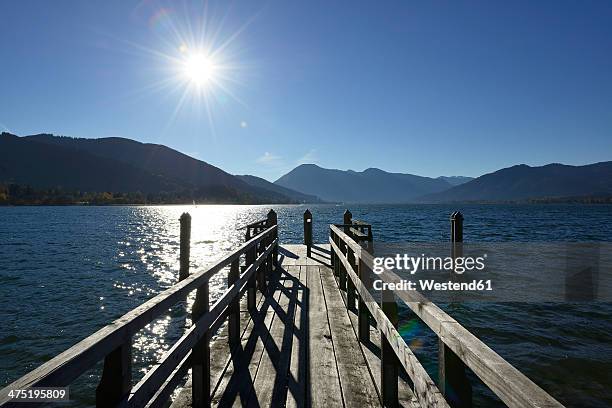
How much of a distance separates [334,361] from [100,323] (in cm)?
887

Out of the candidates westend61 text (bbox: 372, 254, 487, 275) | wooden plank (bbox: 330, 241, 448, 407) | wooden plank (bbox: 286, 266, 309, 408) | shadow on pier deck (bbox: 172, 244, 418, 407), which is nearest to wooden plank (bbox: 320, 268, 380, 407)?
shadow on pier deck (bbox: 172, 244, 418, 407)

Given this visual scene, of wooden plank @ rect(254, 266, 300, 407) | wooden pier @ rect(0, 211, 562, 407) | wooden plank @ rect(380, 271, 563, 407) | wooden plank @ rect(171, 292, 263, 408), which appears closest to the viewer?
wooden plank @ rect(380, 271, 563, 407)

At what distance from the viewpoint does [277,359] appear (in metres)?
4.86

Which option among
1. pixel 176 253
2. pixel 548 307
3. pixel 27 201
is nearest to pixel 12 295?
pixel 176 253

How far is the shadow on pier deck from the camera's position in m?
3.86

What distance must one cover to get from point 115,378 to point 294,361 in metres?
3.08

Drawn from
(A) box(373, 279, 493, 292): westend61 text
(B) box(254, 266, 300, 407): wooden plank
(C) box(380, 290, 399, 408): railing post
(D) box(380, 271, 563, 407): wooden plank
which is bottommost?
(A) box(373, 279, 493, 292): westend61 text

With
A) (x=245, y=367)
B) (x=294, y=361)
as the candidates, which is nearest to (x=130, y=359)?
(x=245, y=367)

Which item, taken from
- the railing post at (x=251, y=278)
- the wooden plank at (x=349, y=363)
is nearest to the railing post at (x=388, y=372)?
the wooden plank at (x=349, y=363)

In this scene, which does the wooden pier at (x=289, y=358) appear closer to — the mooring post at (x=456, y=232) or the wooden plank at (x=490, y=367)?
the wooden plank at (x=490, y=367)

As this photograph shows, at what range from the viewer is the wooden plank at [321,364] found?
12.6ft

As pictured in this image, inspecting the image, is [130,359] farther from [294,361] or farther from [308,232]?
[308,232]

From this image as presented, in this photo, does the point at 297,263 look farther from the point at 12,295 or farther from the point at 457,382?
the point at 12,295

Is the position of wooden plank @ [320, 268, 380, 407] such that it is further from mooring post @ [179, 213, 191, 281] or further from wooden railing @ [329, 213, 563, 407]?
Result: mooring post @ [179, 213, 191, 281]
